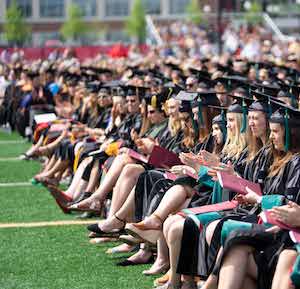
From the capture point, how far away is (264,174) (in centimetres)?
784

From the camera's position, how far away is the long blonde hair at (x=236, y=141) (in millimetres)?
8727

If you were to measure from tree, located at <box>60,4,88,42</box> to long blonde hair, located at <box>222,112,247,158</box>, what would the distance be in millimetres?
61851

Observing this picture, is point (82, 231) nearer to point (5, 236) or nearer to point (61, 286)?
point (5, 236)

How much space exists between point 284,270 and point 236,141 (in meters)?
2.52

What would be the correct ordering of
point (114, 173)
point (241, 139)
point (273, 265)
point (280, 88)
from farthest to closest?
point (280, 88), point (114, 173), point (241, 139), point (273, 265)

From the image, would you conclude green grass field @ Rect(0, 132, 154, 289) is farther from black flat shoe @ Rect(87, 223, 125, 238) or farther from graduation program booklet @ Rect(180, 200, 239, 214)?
graduation program booklet @ Rect(180, 200, 239, 214)

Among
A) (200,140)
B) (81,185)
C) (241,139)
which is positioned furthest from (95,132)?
(241,139)

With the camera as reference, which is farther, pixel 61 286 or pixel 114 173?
pixel 114 173

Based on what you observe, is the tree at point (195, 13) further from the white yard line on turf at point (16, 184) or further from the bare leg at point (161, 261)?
the bare leg at point (161, 261)

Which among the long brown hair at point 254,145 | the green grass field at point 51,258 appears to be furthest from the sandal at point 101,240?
the long brown hair at point 254,145

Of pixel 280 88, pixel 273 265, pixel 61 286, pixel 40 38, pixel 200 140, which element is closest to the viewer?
pixel 273 265

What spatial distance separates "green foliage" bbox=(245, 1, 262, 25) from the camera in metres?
54.9

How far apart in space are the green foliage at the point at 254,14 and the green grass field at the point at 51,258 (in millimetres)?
41003

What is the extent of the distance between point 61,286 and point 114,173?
230cm
